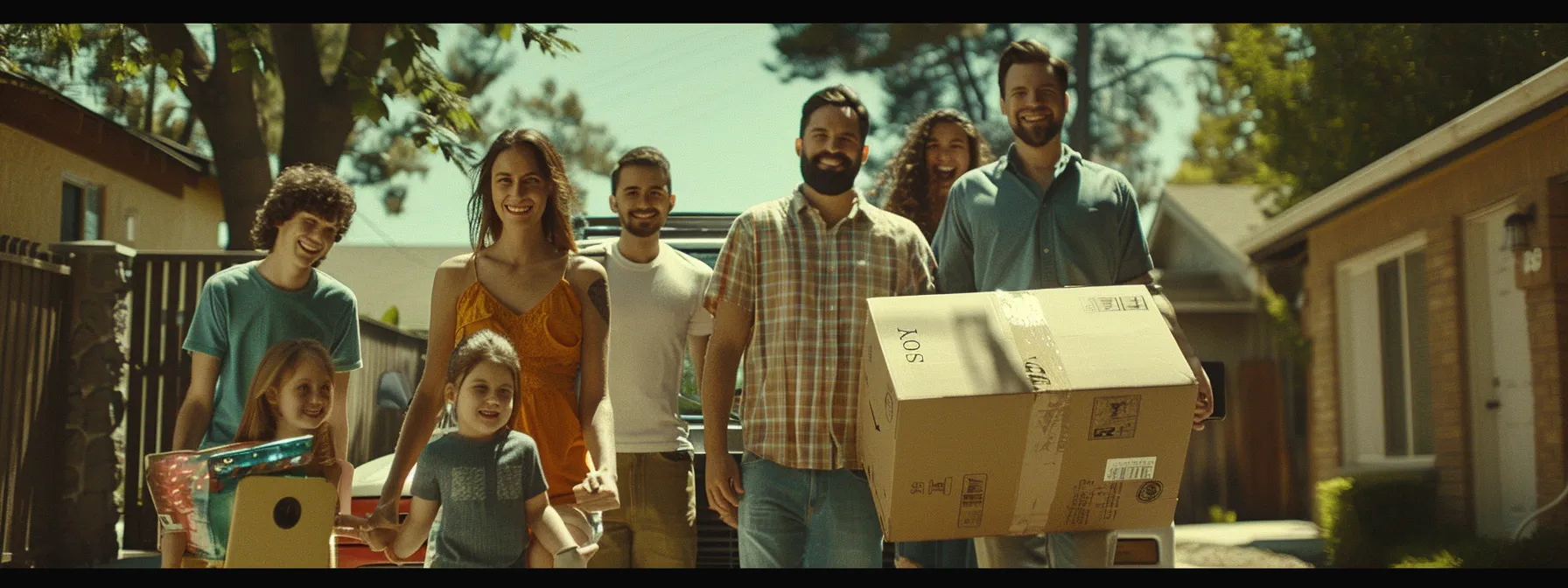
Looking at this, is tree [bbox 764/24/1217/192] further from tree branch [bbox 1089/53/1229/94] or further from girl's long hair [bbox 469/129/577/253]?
girl's long hair [bbox 469/129/577/253]

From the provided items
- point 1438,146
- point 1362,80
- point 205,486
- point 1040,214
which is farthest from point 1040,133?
point 1362,80

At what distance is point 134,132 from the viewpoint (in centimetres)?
1375

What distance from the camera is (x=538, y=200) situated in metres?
3.52

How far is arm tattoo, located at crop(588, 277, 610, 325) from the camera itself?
3.57 metres

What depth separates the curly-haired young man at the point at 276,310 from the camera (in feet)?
11.8

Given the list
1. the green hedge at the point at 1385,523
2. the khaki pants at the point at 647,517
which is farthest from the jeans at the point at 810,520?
the green hedge at the point at 1385,523

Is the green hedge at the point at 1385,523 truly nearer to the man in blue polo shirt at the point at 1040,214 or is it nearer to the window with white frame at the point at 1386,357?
the window with white frame at the point at 1386,357

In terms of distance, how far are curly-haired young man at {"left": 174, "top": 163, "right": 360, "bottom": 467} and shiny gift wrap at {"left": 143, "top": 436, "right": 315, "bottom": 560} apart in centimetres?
61

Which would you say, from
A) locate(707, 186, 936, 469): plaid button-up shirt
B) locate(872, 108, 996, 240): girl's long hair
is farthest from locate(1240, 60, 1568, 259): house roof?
locate(707, 186, 936, 469): plaid button-up shirt

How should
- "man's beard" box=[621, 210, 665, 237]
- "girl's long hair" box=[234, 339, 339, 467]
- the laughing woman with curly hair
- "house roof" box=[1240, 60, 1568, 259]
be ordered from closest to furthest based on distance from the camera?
1. "girl's long hair" box=[234, 339, 339, 467]
2. "man's beard" box=[621, 210, 665, 237]
3. the laughing woman with curly hair
4. "house roof" box=[1240, 60, 1568, 259]

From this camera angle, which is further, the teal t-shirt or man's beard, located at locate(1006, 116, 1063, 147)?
man's beard, located at locate(1006, 116, 1063, 147)

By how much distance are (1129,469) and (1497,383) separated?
748 centimetres
